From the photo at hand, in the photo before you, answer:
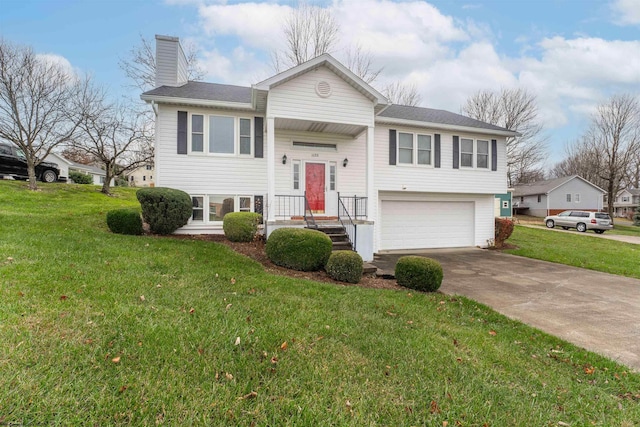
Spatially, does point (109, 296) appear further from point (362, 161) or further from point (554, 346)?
point (362, 161)

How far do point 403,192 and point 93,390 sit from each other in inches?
444

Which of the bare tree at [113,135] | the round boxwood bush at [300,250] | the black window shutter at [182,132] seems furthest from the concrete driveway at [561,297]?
the bare tree at [113,135]

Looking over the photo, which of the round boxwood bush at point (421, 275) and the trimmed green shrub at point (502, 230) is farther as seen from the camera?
the trimmed green shrub at point (502, 230)

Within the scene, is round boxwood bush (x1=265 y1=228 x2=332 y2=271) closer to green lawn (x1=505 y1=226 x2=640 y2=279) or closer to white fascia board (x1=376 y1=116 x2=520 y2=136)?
white fascia board (x1=376 y1=116 x2=520 y2=136)

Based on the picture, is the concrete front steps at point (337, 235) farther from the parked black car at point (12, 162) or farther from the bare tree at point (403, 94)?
the bare tree at point (403, 94)

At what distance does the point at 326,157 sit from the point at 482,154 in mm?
7068

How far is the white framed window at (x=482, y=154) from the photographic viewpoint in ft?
42.3

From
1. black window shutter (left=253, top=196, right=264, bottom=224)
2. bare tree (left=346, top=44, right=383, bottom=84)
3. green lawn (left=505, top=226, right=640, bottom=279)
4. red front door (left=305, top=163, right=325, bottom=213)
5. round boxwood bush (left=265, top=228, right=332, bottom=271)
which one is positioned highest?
bare tree (left=346, top=44, right=383, bottom=84)

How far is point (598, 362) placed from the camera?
346 cm

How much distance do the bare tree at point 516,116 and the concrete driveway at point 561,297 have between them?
885 inches

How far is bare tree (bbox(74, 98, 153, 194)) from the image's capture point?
16.2 meters

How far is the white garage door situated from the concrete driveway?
7.49 feet

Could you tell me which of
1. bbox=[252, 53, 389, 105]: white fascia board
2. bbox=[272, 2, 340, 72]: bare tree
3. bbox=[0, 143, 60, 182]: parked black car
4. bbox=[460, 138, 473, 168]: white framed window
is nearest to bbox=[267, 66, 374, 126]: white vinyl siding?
bbox=[252, 53, 389, 105]: white fascia board

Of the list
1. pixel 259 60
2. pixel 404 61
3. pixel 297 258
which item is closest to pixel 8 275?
pixel 297 258
